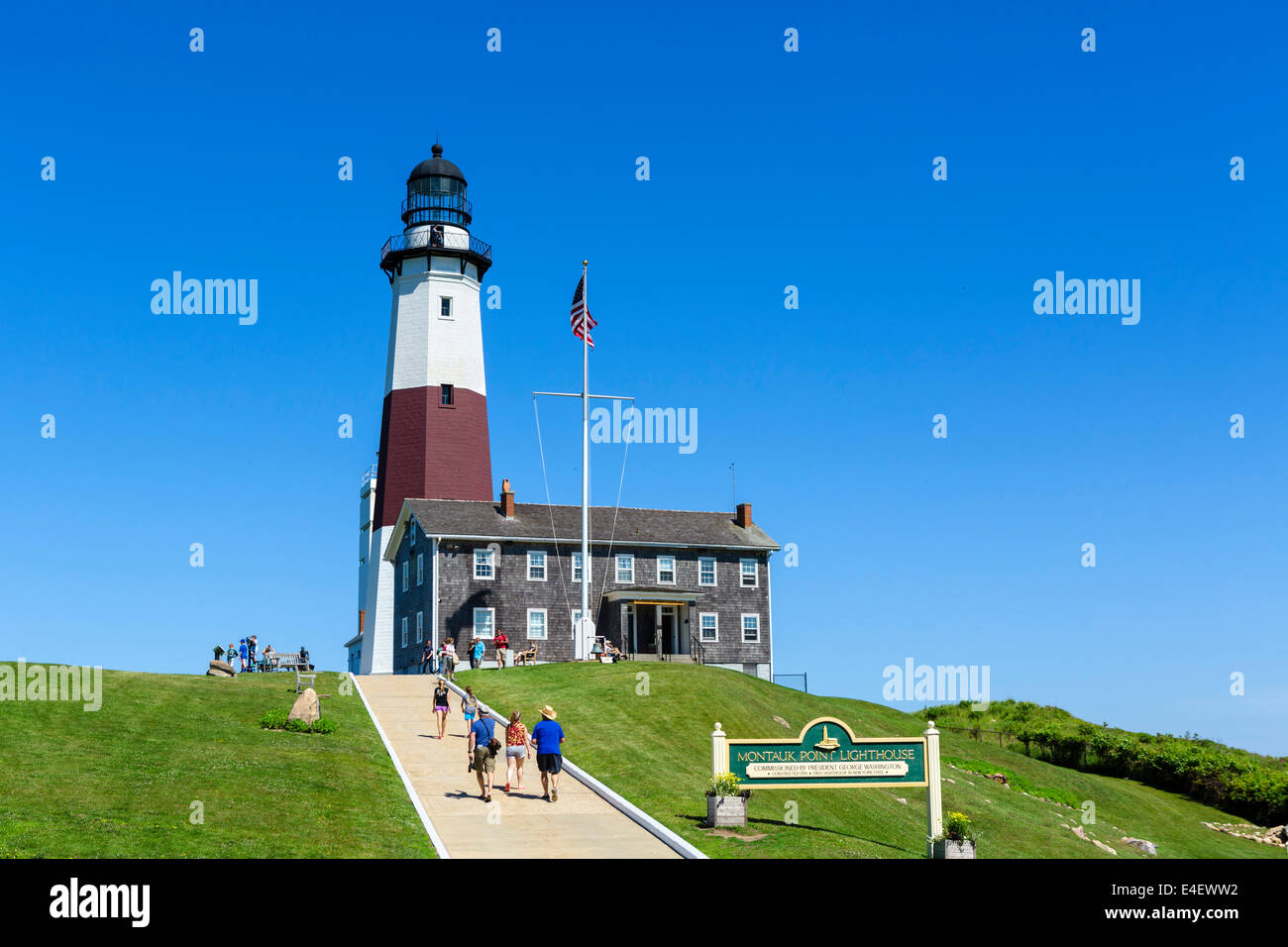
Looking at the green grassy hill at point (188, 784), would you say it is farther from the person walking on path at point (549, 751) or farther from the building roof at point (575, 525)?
the building roof at point (575, 525)

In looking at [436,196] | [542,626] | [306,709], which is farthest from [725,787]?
[436,196]

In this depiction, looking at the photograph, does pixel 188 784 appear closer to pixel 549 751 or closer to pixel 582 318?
pixel 549 751

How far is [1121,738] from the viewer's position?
46.0 meters

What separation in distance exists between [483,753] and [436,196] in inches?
1730

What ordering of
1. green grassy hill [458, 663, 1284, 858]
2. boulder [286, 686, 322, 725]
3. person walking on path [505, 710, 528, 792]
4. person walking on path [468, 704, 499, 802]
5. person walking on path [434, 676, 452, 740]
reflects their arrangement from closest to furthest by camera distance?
person walking on path [468, 704, 499, 802], green grassy hill [458, 663, 1284, 858], person walking on path [505, 710, 528, 792], person walking on path [434, 676, 452, 740], boulder [286, 686, 322, 725]

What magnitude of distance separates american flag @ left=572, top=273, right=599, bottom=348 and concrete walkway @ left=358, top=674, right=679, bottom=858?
17.0 metres

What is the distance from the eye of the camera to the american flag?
142 ft

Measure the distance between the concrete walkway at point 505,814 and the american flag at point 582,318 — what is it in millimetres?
17035

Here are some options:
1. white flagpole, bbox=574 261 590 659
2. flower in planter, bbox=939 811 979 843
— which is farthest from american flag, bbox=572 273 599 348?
flower in planter, bbox=939 811 979 843

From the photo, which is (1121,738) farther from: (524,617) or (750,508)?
(524,617)

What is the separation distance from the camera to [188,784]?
2139cm

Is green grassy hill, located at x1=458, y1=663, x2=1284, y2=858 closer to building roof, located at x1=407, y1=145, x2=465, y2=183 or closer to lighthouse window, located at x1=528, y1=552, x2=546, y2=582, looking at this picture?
lighthouse window, located at x1=528, y1=552, x2=546, y2=582

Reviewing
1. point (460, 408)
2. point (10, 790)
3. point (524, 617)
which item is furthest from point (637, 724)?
point (460, 408)

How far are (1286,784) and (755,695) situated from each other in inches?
670
